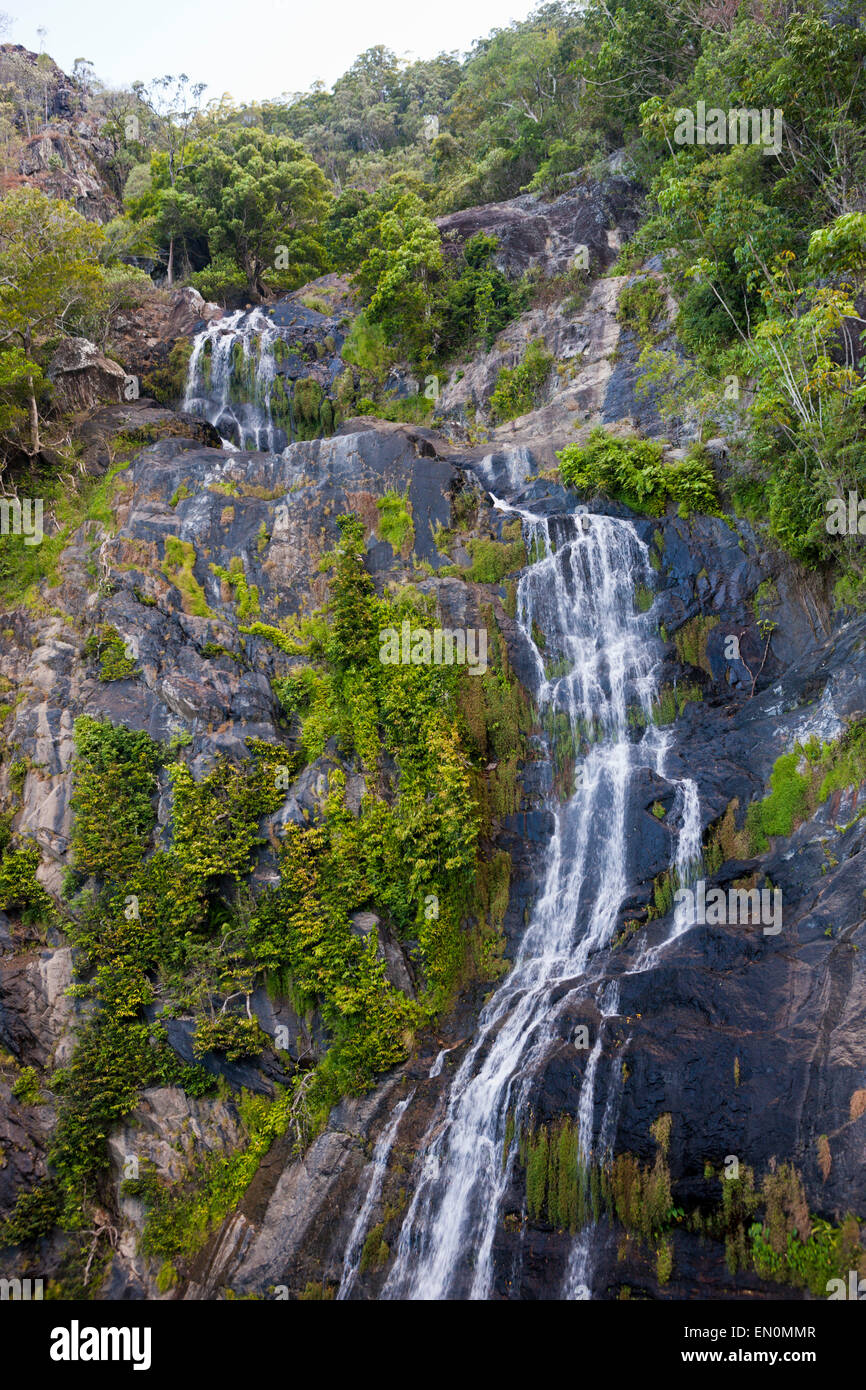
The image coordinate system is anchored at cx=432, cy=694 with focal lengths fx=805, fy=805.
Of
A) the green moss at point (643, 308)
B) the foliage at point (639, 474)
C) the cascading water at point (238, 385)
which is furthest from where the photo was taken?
the cascading water at point (238, 385)

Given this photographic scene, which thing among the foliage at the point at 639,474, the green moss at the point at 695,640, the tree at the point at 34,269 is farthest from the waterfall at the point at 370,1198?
the tree at the point at 34,269

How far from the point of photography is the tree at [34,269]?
21.0 meters

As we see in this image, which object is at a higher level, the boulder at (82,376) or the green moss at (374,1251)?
the boulder at (82,376)

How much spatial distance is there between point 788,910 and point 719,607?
704cm

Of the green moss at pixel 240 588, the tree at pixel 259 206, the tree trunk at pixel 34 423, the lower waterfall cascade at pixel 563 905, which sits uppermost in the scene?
the tree at pixel 259 206

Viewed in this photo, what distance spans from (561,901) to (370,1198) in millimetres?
5704

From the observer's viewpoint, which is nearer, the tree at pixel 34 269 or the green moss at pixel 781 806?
the green moss at pixel 781 806

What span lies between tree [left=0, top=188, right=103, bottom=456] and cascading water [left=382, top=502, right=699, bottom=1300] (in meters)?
13.7

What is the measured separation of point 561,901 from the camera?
14.8 m

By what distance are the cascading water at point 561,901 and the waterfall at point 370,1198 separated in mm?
615

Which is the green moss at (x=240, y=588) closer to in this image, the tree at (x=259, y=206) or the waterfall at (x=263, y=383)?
the waterfall at (x=263, y=383)

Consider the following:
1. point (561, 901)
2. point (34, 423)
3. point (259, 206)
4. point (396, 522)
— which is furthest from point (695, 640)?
point (259, 206)

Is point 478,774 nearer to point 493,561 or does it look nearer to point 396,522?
point 493,561
